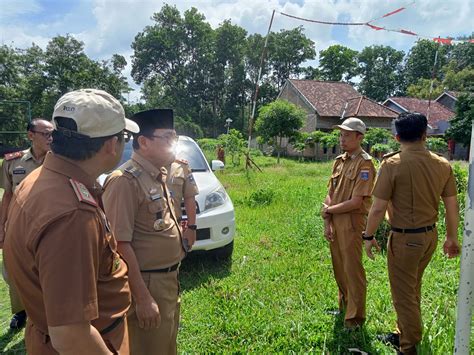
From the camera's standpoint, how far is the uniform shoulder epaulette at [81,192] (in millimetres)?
1090

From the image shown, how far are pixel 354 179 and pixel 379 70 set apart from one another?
200 ft

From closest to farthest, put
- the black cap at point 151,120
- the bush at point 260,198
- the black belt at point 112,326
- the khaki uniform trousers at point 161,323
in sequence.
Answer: the black belt at point 112,326
the khaki uniform trousers at point 161,323
the black cap at point 151,120
the bush at point 260,198

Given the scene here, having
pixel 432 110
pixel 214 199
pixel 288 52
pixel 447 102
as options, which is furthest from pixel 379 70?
pixel 214 199

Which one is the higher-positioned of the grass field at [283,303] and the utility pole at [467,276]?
the utility pole at [467,276]

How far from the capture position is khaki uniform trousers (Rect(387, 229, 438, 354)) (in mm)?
2441

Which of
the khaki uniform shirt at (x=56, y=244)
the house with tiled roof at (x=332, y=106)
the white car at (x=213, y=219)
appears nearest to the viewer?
the khaki uniform shirt at (x=56, y=244)

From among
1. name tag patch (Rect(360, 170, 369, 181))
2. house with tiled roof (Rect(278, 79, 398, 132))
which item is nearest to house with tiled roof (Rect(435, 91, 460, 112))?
house with tiled roof (Rect(278, 79, 398, 132))

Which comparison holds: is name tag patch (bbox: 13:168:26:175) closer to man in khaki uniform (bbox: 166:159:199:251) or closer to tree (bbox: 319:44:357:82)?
man in khaki uniform (bbox: 166:159:199:251)

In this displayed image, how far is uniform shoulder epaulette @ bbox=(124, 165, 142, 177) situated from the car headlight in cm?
212

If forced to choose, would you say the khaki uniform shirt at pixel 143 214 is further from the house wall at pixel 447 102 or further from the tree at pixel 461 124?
the house wall at pixel 447 102

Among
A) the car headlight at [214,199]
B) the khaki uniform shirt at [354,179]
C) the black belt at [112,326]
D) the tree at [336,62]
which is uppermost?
the tree at [336,62]

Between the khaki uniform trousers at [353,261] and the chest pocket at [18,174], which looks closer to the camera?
the khaki uniform trousers at [353,261]

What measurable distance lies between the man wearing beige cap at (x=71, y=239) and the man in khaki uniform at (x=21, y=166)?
2.00 m

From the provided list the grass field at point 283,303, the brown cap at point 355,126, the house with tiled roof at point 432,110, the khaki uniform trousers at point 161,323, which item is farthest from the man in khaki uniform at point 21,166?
the house with tiled roof at point 432,110
